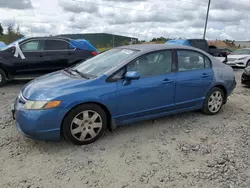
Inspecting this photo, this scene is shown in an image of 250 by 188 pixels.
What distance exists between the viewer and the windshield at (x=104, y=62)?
4035 millimetres

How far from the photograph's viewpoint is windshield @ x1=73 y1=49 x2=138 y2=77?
13.2 ft

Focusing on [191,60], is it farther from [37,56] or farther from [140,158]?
[37,56]

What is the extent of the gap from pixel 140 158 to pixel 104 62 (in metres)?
1.79

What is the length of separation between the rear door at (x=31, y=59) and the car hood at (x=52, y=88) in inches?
163

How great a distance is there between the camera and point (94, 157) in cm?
339

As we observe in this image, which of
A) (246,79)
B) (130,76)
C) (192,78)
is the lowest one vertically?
(246,79)

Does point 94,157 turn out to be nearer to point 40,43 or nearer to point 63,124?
point 63,124

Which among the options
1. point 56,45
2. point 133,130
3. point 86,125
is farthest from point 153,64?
point 56,45

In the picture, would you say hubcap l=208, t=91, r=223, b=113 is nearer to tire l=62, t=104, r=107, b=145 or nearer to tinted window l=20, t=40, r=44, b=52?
tire l=62, t=104, r=107, b=145

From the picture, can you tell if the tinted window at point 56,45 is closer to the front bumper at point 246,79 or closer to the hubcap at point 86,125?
the hubcap at point 86,125

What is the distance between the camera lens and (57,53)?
26.9 feet

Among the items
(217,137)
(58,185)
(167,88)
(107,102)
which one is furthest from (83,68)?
(217,137)

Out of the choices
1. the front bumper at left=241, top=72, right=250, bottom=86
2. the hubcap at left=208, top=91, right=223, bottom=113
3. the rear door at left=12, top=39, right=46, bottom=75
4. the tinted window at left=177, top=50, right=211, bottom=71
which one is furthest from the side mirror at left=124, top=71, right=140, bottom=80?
the front bumper at left=241, top=72, right=250, bottom=86

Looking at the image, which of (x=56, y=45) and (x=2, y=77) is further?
(x=56, y=45)
